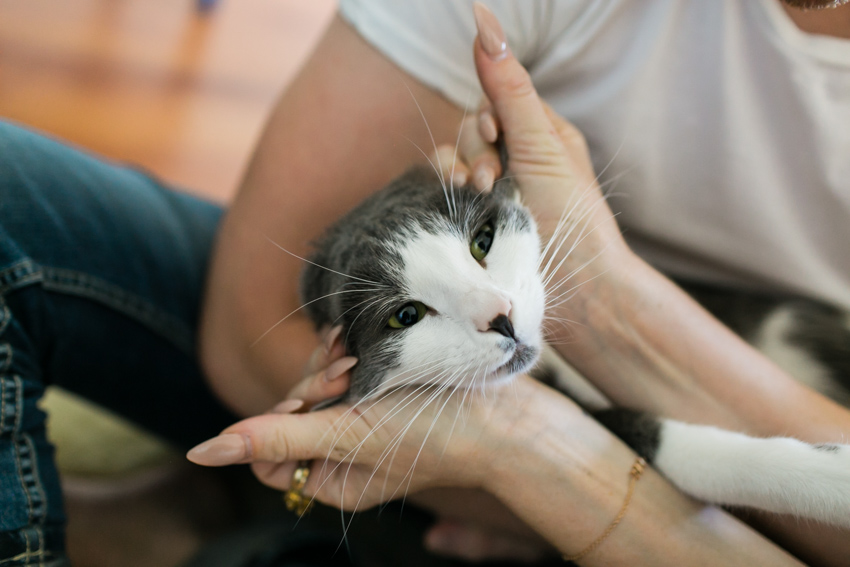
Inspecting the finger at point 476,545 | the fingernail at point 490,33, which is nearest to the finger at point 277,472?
the finger at point 476,545

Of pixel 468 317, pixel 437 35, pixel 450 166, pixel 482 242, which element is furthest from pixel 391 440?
pixel 437 35

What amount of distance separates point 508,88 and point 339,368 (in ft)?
1.57

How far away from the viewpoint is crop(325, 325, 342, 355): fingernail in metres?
0.79

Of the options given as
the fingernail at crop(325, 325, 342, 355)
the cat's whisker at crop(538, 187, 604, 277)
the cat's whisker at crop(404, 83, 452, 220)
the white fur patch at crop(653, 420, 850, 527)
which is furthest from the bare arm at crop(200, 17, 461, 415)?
the white fur patch at crop(653, 420, 850, 527)

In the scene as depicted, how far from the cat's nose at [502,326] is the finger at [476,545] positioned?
2.31ft

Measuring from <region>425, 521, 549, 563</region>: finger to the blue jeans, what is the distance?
1.91ft

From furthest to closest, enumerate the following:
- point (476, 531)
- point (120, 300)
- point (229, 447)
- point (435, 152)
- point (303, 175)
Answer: point (476, 531), point (120, 300), point (303, 175), point (435, 152), point (229, 447)

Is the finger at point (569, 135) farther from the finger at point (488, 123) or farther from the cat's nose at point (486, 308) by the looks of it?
the cat's nose at point (486, 308)

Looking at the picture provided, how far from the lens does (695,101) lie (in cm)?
94

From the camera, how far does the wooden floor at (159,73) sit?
92 cm

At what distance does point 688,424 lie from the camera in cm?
90

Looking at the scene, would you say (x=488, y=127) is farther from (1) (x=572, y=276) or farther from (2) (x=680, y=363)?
(2) (x=680, y=363)

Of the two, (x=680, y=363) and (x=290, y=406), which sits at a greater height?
(x=290, y=406)

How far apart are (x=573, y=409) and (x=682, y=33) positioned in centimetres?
66
